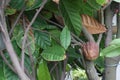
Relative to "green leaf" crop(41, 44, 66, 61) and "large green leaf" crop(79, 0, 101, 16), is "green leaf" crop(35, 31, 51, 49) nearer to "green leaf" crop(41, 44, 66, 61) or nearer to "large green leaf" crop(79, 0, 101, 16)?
"green leaf" crop(41, 44, 66, 61)

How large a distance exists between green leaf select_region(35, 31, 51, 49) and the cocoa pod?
0.11 m

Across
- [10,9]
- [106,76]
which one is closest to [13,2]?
[10,9]

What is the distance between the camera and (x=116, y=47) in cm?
65

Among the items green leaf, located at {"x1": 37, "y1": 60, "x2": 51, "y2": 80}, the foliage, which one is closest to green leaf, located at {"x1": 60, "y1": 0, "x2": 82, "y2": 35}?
the foliage

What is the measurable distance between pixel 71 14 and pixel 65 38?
0.25 feet

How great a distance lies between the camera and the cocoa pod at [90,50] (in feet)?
2.51

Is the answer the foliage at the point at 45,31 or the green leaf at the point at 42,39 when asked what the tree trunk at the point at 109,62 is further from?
the green leaf at the point at 42,39

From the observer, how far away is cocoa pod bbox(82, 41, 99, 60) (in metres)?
0.76

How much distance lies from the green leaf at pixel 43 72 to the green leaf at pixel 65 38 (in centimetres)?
10

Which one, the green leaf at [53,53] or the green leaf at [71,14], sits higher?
the green leaf at [71,14]

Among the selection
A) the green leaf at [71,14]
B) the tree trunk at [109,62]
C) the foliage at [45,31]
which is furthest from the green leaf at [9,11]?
the tree trunk at [109,62]

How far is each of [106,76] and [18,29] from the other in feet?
1.13

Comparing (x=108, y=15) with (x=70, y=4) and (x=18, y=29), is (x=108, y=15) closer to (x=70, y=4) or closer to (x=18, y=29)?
(x=70, y=4)

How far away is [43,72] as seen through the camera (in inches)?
31.0
